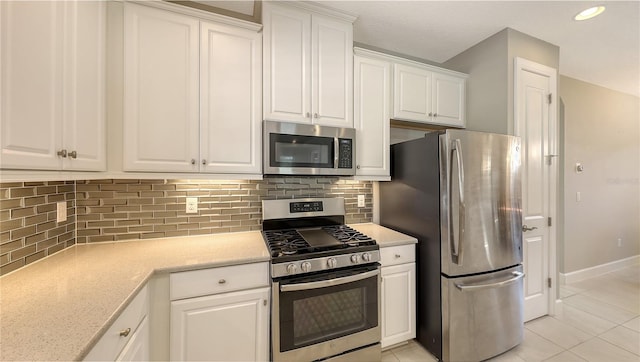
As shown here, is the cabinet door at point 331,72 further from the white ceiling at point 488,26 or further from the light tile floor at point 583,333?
the light tile floor at point 583,333

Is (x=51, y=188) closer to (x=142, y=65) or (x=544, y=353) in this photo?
(x=142, y=65)

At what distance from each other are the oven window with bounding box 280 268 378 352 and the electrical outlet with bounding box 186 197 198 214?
973 millimetres

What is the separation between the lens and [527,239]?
7.24 ft

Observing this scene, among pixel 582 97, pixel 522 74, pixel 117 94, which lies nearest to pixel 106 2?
A: pixel 117 94

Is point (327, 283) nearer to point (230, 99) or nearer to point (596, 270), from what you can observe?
point (230, 99)

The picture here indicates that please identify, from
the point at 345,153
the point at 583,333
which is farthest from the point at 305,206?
the point at 583,333

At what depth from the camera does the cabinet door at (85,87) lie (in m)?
1.13

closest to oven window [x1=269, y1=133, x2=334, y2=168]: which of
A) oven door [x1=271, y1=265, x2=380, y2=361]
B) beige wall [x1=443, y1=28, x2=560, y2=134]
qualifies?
oven door [x1=271, y1=265, x2=380, y2=361]

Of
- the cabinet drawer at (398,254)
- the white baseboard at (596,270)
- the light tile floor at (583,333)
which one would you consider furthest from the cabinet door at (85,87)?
the white baseboard at (596,270)

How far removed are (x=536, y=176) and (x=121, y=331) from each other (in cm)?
323

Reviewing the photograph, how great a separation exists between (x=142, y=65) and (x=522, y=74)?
312cm

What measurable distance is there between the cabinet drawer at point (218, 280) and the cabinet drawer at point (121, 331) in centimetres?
15

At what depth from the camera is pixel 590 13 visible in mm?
1940

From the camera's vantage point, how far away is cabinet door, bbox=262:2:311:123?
1.75 m
